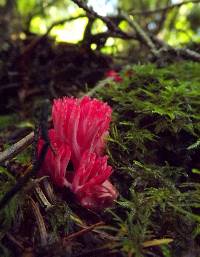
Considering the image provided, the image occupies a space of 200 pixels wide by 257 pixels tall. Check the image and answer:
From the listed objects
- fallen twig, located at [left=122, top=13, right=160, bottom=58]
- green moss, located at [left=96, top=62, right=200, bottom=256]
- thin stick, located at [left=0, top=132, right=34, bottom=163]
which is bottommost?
green moss, located at [left=96, top=62, right=200, bottom=256]

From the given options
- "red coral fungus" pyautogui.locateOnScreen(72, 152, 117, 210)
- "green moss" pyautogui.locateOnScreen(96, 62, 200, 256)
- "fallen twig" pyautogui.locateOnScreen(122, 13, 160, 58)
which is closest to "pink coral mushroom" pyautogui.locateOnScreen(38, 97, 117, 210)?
"red coral fungus" pyautogui.locateOnScreen(72, 152, 117, 210)

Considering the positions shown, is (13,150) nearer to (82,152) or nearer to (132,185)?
(82,152)

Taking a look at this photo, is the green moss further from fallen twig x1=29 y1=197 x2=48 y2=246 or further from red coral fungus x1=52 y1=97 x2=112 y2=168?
fallen twig x1=29 y1=197 x2=48 y2=246

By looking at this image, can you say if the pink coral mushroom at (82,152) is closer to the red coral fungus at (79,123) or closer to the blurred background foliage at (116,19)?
the red coral fungus at (79,123)

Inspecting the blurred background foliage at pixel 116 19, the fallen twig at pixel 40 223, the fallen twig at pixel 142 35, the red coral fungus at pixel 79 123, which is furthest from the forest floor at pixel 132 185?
the blurred background foliage at pixel 116 19

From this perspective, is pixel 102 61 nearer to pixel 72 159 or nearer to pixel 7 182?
pixel 72 159
